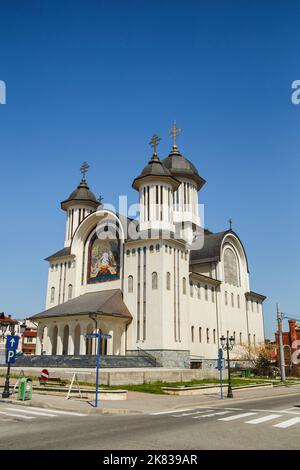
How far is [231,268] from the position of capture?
44375 mm

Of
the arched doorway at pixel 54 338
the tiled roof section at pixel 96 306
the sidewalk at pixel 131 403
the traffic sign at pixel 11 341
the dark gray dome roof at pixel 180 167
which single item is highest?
the dark gray dome roof at pixel 180 167

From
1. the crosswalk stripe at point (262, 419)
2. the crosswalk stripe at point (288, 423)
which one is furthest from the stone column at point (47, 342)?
the crosswalk stripe at point (288, 423)

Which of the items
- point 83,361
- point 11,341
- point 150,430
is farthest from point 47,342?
point 150,430

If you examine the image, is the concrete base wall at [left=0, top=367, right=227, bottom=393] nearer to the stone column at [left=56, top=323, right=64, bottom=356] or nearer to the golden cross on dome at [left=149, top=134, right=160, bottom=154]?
the stone column at [left=56, top=323, right=64, bottom=356]

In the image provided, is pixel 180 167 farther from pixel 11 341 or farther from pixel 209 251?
pixel 11 341

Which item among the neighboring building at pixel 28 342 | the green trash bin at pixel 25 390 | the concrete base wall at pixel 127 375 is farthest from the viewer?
Result: the neighboring building at pixel 28 342

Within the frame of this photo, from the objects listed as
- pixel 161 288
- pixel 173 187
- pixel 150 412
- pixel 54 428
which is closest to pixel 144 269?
pixel 161 288

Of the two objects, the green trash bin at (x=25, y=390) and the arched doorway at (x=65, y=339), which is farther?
the arched doorway at (x=65, y=339)

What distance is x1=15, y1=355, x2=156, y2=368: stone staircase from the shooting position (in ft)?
86.9

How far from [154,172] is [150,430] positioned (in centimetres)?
2918

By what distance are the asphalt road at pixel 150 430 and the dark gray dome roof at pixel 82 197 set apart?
29644 mm

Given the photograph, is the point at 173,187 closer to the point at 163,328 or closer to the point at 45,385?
the point at 163,328

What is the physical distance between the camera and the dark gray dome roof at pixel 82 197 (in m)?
42.2

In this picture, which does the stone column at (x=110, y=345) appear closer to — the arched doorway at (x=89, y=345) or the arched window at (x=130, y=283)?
the arched doorway at (x=89, y=345)
